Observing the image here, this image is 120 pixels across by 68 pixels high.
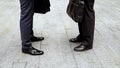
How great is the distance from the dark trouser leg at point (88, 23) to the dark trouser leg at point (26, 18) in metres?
0.59

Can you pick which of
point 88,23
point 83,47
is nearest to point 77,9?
point 88,23

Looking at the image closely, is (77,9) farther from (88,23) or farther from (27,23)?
(27,23)

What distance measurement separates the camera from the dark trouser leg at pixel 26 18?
104 inches

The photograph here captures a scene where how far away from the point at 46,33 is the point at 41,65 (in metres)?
1.26

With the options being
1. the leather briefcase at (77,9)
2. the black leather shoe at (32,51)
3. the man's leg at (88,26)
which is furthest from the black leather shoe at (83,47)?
the black leather shoe at (32,51)

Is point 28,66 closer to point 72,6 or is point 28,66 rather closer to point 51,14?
point 72,6

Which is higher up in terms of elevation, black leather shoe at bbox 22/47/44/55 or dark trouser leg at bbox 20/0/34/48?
dark trouser leg at bbox 20/0/34/48

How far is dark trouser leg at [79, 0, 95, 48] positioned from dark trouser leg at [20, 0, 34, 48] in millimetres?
586

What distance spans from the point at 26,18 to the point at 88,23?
684mm

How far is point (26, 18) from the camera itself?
8.87 ft

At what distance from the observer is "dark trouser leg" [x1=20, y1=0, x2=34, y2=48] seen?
2650 mm

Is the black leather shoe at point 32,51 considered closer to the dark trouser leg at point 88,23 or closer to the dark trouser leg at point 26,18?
the dark trouser leg at point 26,18

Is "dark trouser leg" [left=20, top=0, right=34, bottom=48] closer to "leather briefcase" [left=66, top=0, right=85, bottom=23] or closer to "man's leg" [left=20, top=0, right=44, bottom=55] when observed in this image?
"man's leg" [left=20, top=0, right=44, bottom=55]

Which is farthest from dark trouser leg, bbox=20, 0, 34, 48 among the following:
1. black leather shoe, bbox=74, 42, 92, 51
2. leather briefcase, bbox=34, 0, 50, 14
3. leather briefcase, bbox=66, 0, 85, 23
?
black leather shoe, bbox=74, 42, 92, 51
